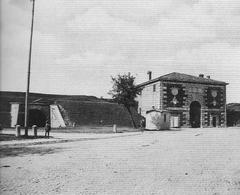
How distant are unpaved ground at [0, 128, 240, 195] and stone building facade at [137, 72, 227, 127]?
2426 centimetres

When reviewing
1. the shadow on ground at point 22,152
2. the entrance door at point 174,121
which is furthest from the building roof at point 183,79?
the shadow on ground at point 22,152

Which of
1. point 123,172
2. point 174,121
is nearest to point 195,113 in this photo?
point 174,121

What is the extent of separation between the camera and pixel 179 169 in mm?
9203

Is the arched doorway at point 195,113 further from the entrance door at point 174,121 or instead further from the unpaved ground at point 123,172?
the unpaved ground at point 123,172

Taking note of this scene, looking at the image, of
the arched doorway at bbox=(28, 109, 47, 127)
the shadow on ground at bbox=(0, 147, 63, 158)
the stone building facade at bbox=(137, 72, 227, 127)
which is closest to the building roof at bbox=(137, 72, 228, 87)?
the stone building facade at bbox=(137, 72, 227, 127)

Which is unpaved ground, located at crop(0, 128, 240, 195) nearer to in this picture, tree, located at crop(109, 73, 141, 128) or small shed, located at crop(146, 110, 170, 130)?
small shed, located at crop(146, 110, 170, 130)

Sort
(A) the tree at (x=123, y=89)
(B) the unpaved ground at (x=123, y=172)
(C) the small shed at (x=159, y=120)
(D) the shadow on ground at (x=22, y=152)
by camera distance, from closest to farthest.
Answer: (B) the unpaved ground at (x=123, y=172) → (D) the shadow on ground at (x=22, y=152) → (C) the small shed at (x=159, y=120) → (A) the tree at (x=123, y=89)

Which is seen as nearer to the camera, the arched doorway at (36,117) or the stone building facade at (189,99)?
the stone building facade at (189,99)

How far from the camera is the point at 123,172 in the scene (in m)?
8.66

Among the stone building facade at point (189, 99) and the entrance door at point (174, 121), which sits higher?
the stone building facade at point (189, 99)

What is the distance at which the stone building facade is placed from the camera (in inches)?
1437

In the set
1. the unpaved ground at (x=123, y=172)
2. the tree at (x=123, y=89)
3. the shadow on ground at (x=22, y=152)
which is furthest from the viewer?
the tree at (x=123, y=89)

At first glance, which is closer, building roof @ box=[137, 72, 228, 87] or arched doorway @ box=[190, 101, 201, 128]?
building roof @ box=[137, 72, 228, 87]

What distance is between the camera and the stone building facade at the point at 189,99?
Answer: 36500mm
